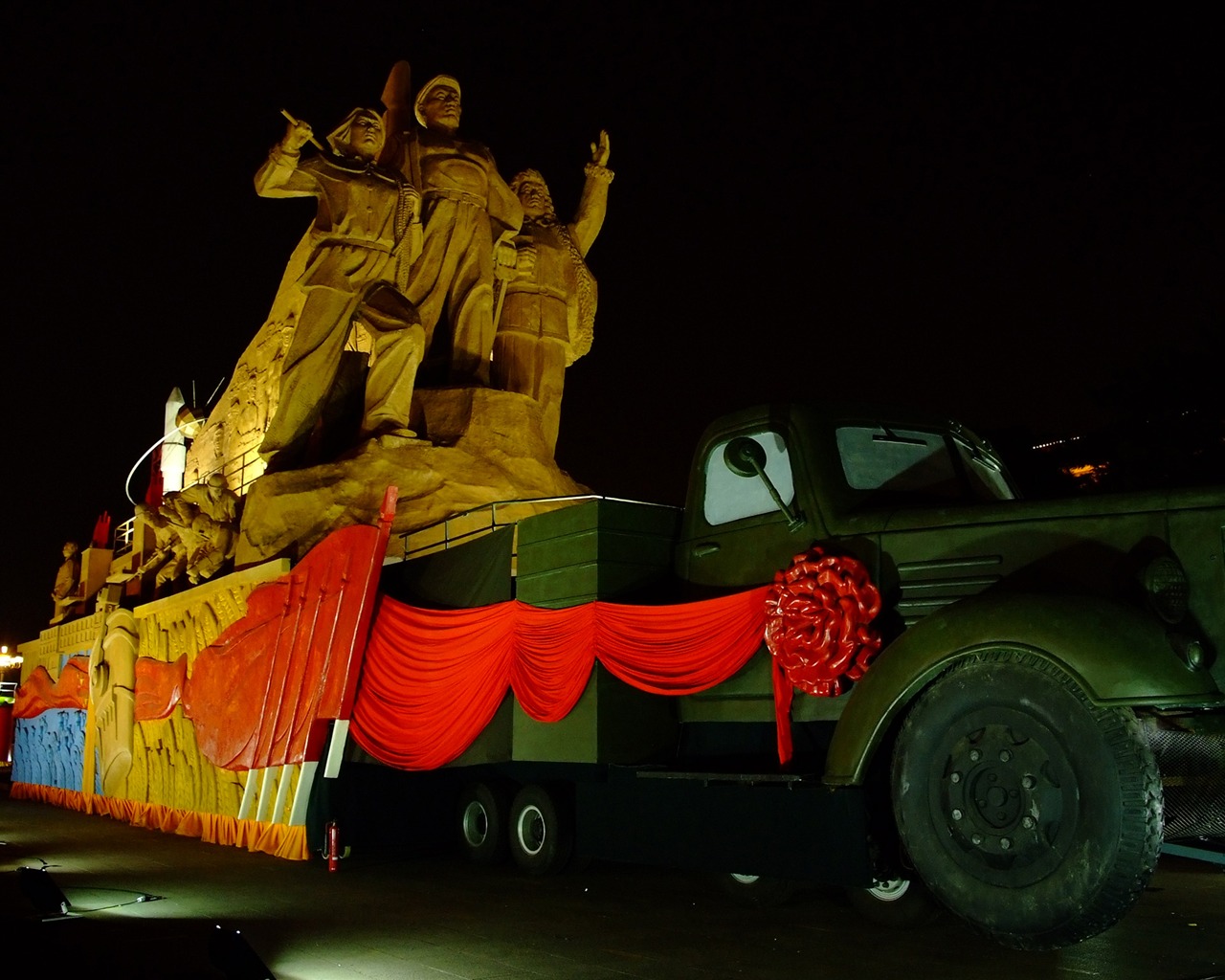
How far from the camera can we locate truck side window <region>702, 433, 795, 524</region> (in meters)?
6.64

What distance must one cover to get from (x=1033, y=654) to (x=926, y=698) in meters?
0.52

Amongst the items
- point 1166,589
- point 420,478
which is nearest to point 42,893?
point 1166,589

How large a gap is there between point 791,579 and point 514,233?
36.4 feet

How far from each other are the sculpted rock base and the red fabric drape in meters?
2.67

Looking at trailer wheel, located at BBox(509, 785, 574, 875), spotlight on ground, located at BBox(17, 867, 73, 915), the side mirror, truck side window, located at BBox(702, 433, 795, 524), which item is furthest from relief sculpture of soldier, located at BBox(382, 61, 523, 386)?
the side mirror

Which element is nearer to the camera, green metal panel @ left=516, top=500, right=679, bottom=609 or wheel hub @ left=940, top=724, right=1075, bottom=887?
wheel hub @ left=940, top=724, right=1075, bottom=887

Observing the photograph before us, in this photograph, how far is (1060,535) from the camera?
5461mm

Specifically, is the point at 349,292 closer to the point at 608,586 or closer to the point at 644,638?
the point at 608,586

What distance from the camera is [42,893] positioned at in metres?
7.08

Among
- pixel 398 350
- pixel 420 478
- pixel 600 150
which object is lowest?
pixel 420 478

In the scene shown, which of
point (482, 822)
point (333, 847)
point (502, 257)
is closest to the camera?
point (333, 847)

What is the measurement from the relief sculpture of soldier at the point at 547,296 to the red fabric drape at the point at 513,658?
21.3 feet

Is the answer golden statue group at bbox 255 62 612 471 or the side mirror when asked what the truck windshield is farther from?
golden statue group at bbox 255 62 612 471

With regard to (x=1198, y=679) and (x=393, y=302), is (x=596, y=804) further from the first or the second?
(x=393, y=302)
